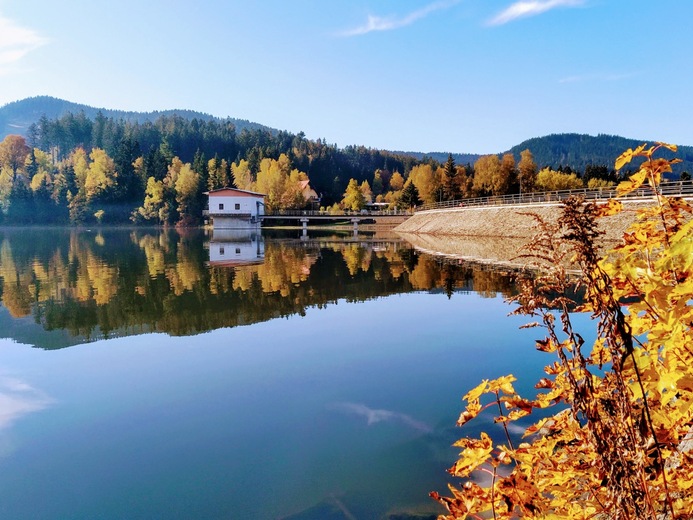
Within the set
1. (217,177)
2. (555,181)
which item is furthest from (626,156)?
(217,177)

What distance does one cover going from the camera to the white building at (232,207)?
89562 millimetres

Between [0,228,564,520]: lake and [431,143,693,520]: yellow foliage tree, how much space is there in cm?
386

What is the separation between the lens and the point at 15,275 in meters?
28.7

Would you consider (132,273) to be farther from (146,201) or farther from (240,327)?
(146,201)

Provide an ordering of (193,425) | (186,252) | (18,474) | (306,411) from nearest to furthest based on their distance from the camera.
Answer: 1. (18,474)
2. (193,425)
3. (306,411)
4. (186,252)

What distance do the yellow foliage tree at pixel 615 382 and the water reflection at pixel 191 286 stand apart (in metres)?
7.24

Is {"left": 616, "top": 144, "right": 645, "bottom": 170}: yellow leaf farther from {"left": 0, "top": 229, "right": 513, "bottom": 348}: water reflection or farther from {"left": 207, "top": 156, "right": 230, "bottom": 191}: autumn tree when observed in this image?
{"left": 207, "top": 156, "right": 230, "bottom": 191}: autumn tree

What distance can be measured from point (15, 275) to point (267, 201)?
8164cm

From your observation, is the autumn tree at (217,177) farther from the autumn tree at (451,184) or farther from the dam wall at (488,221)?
the autumn tree at (451,184)

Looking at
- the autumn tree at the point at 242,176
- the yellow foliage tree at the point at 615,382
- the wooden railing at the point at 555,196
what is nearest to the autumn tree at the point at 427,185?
the wooden railing at the point at 555,196

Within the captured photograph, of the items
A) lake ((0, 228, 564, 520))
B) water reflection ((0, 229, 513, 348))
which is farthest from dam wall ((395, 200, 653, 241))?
lake ((0, 228, 564, 520))

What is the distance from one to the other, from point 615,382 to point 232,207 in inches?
3592

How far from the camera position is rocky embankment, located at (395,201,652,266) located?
39.7 metres

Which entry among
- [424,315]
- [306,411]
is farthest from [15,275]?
[306,411]
